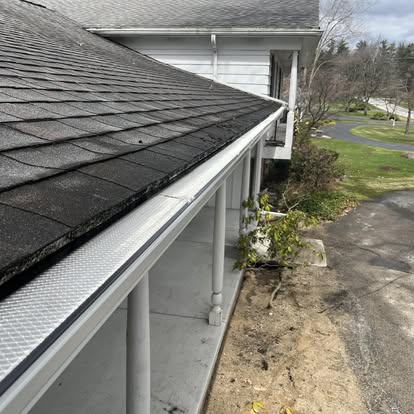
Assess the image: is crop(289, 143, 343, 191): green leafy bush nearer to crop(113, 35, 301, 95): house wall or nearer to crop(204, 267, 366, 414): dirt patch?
crop(113, 35, 301, 95): house wall

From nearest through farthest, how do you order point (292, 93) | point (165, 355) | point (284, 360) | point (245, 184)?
1. point (165, 355)
2. point (284, 360)
3. point (245, 184)
4. point (292, 93)

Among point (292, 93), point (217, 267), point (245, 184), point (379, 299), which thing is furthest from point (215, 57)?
point (379, 299)

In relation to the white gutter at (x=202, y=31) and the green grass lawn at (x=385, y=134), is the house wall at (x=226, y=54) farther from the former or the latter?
the green grass lawn at (x=385, y=134)

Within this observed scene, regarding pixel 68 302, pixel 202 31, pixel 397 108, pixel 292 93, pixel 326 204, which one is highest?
pixel 202 31

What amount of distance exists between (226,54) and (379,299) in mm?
6302

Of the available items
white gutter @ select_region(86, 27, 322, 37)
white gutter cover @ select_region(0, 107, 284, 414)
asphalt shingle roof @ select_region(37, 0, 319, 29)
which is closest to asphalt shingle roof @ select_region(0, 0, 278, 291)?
white gutter cover @ select_region(0, 107, 284, 414)

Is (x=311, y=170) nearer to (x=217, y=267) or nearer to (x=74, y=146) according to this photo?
(x=217, y=267)

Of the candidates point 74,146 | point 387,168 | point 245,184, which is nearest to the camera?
point 74,146

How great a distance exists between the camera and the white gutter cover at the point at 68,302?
84 centimetres

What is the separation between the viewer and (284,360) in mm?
4887

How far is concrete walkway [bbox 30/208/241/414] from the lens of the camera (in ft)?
12.0

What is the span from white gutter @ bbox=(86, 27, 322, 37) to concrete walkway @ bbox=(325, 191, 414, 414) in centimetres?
495

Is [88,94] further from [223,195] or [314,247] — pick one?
[314,247]

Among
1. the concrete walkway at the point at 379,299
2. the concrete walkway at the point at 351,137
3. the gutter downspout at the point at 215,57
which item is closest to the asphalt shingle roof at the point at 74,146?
the concrete walkway at the point at 379,299
